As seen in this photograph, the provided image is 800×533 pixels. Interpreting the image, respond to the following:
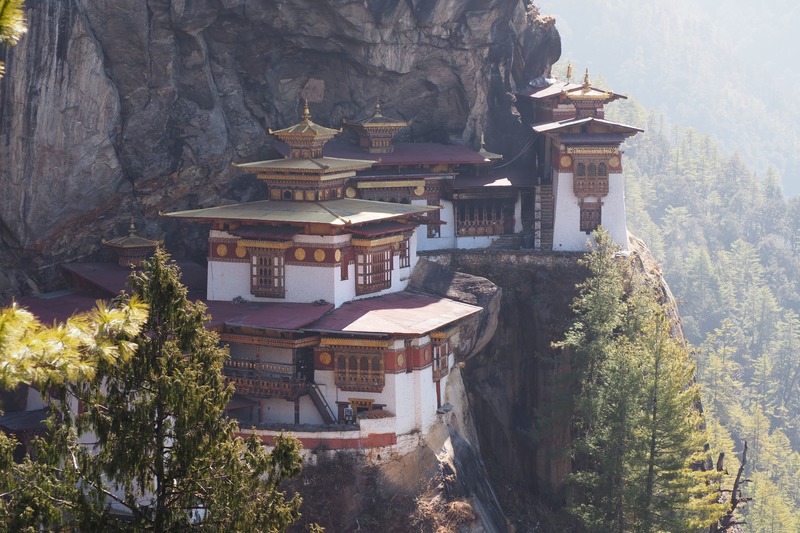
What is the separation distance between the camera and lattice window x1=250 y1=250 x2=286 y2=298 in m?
39.4

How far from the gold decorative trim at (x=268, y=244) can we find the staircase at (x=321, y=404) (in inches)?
175

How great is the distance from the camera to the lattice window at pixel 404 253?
137 feet

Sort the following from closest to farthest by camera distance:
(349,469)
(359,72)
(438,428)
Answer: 1. (349,469)
2. (438,428)
3. (359,72)

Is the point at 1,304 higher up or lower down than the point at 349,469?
higher up

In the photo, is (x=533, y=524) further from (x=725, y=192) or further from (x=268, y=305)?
(x=725, y=192)

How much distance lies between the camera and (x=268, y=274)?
130ft

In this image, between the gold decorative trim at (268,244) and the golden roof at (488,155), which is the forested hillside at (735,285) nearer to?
the golden roof at (488,155)

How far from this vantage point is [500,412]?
44906 millimetres

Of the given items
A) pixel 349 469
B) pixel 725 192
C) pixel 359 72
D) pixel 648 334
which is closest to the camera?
pixel 349 469

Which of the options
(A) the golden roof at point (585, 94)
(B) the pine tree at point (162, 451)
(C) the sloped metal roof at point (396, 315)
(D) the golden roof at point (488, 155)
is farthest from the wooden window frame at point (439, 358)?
(B) the pine tree at point (162, 451)

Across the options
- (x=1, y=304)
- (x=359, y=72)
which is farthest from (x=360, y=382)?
(x=359, y=72)

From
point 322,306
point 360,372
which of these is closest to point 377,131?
point 322,306

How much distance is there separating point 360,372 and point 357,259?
464 centimetres

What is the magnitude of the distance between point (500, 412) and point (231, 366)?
1122 centimetres
